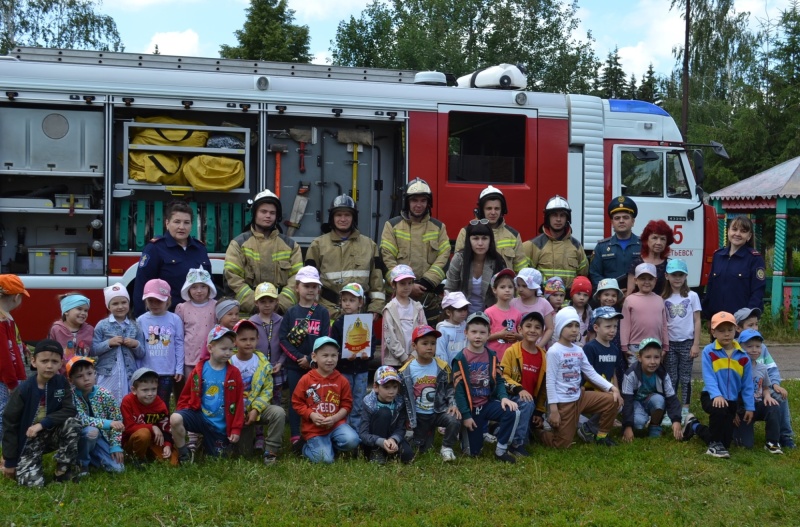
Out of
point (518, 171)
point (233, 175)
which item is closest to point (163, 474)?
point (233, 175)

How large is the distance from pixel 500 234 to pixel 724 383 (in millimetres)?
2256

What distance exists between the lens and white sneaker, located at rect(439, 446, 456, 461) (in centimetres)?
605

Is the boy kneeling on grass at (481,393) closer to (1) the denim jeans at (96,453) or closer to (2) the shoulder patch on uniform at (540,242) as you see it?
(2) the shoulder patch on uniform at (540,242)

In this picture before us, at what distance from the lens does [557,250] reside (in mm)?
7707

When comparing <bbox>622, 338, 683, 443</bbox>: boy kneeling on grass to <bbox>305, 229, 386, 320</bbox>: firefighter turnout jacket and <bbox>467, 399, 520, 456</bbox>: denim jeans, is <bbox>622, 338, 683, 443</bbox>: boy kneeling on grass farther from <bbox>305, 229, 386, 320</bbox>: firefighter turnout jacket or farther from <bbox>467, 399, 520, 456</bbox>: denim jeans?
<bbox>305, 229, 386, 320</bbox>: firefighter turnout jacket

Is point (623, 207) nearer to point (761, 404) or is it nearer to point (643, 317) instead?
point (643, 317)

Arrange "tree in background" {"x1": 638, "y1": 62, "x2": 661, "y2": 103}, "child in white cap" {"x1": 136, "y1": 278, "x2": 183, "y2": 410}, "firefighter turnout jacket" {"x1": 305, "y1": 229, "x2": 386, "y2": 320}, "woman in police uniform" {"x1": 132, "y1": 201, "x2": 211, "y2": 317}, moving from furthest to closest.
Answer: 1. "tree in background" {"x1": 638, "y1": 62, "x2": 661, "y2": 103}
2. "firefighter turnout jacket" {"x1": 305, "y1": 229, "x2": 386, "y2": 320}
3. "woman in police uniform" {"x1": 132, "y1": 201, "x2": 211, "y2": 317}
4. "child in white cap" {"x1": 136, "y1": 278, "x2": 183, "y2": 410}

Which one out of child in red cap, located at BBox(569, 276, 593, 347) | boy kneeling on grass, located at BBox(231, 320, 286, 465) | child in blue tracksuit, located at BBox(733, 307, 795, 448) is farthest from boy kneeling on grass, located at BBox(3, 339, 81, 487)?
child in blue tracksuit, located at BBox(733, 307, 795, 448)

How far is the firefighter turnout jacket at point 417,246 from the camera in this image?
7.50 metres

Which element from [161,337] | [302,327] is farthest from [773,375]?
[161,337]

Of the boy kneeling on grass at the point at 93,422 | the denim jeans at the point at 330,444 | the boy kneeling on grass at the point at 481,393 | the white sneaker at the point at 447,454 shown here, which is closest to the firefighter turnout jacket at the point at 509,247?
the boy kneeling on grass at the point at 481,393

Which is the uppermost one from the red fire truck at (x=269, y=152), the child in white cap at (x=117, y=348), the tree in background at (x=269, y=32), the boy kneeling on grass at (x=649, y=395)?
the tree in background at (x=269, y=32)

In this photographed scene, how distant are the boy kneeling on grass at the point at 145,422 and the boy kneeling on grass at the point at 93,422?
0.12 metres

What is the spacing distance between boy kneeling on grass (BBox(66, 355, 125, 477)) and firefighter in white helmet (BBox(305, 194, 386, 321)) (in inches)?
84.7
